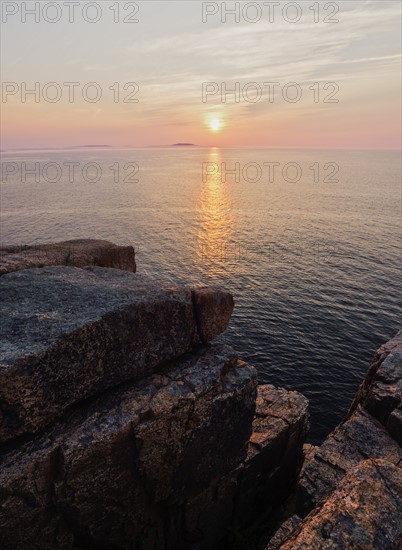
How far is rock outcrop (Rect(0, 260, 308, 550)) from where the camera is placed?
41.7 feet

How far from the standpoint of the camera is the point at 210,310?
1778 centimetres

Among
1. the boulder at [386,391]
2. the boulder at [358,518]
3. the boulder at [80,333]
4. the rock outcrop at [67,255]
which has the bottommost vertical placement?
the boulder at [386,391]

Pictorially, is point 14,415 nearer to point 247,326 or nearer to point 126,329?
point 126,329

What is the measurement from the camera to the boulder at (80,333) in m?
12.5

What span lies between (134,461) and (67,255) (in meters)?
12.4

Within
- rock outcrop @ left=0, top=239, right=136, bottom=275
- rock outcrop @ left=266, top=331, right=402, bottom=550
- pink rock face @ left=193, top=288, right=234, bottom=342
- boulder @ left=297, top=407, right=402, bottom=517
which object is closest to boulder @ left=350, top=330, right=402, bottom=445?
rock outcrop @ left=266, top=331, right=402, bottom=550

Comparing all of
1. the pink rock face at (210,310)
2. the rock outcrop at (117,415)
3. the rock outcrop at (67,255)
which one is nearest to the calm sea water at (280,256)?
the rock outcrop at (117,415)

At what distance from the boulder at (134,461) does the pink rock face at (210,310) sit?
961 millimetres

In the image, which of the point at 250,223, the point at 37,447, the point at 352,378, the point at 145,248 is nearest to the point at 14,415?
the point at 37,447

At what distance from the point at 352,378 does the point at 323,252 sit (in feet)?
147

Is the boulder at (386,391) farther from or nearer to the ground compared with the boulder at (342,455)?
farther from the ground

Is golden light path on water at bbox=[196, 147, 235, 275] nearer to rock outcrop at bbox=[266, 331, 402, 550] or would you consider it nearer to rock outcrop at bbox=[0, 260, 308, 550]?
rock outcrop at bbox=[266, 331, 402, 550]

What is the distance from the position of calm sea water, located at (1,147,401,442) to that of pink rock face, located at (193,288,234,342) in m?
23.0

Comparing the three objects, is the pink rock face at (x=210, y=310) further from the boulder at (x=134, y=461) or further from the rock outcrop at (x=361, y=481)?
the rock outcrop at (x=361, y=481)
